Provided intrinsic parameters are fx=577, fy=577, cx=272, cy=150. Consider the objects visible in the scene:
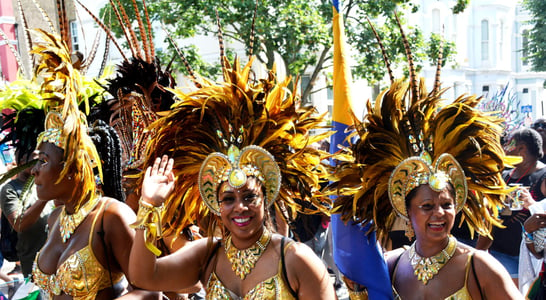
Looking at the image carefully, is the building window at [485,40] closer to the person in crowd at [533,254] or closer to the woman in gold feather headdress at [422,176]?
the person in crowd at [533,254]

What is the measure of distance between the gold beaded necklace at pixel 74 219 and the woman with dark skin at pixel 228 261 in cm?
57

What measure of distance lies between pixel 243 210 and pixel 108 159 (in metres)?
1.12

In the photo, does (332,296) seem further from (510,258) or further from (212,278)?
(510,258)

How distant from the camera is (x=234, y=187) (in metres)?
2.73

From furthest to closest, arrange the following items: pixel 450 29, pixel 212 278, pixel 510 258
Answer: pixel 450 29 → pixel 510 258 → pixel 212 278

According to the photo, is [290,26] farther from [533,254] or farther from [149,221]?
[149,221]

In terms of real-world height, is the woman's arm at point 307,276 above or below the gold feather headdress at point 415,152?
below

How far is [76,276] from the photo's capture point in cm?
297

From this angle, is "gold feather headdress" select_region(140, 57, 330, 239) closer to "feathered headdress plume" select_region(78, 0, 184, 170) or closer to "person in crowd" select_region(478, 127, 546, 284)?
"feathered headdress plume" select_region(78, 0, 184, 170)

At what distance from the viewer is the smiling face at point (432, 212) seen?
2.72 m

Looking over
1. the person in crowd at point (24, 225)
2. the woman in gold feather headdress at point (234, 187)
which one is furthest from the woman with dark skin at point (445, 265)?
the person in crowd at point (24, 225)

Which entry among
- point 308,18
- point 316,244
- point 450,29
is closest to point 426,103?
point 316,244

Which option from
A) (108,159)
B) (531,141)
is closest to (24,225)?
(108,159)

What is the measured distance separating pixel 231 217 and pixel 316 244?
4.06m
